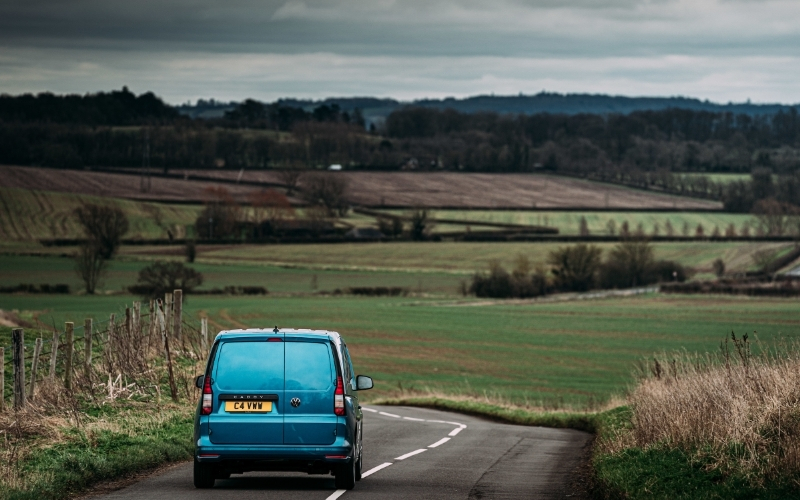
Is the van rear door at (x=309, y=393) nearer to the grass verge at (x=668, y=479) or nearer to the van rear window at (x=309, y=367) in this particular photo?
the van rear window at (x=309, y=367)

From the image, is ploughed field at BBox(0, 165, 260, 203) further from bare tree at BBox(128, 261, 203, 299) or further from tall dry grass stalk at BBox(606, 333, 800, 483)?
tall dry grass stalk at BBox(606, 333, 800, 483)

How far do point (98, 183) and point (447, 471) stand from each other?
153806 mm

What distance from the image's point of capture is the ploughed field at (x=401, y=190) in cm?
15962

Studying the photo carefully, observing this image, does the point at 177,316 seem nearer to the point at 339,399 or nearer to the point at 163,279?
the point at 339,399

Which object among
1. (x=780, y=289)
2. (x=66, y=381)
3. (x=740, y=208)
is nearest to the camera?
(x=66, y=381)

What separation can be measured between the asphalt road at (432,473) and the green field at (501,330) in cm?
2038

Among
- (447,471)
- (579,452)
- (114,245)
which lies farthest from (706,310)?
(447,471)

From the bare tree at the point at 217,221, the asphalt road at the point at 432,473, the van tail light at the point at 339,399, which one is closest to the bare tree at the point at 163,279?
the bare tree at the point at 217,221

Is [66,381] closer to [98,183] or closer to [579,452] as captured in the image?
[579,452]

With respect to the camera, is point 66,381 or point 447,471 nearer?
point 447,471

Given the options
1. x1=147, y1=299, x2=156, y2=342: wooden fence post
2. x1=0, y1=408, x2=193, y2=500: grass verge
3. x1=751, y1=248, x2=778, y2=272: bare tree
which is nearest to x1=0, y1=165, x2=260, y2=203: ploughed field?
x1=751, y1=248, x2=778, y2=272: bare tree

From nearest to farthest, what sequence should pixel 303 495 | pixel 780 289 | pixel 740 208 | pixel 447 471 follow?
pixel 303 495
pixel 447 471
pixel 780 289
pixel 740 208

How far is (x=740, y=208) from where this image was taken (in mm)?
178875

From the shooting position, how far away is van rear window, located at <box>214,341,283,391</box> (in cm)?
1410
